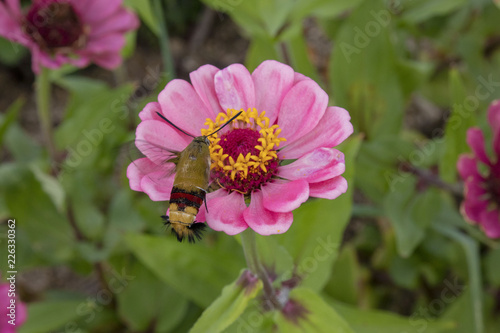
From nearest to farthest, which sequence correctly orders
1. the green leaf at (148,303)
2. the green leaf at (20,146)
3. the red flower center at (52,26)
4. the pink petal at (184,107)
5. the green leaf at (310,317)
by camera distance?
the pink petal at (184,107) → the green leaf at (310,317) → the red flower center at (52,26) → the green leaf at (148,303) → the green leaf at (20,146)

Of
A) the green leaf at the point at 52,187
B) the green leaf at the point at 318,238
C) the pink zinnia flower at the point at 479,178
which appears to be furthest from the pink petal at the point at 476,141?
the green leaf at the point at 52,187

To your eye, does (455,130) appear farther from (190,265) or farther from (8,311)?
(8,311)

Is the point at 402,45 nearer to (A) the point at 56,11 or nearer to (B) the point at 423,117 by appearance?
(B) the point at 423,117

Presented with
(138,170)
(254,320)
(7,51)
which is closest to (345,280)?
(254,320)

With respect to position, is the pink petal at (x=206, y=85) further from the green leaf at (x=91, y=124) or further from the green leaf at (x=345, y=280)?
the green leaf at (x=345, y=280)

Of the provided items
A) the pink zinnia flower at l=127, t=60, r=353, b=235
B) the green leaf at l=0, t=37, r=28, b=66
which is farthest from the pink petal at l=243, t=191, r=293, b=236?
the green leaf at l=0, t=37, r=28, b=66

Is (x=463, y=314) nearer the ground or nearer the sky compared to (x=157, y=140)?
nearer the ground

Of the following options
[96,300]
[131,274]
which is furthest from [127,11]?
[96,300]
